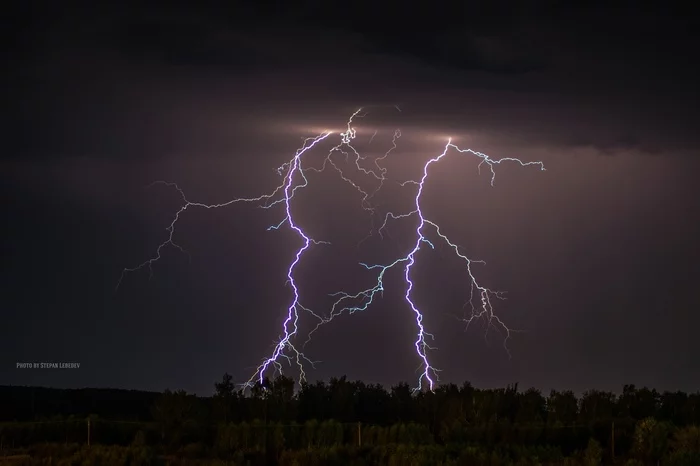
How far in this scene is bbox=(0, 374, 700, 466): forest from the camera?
2373 cm

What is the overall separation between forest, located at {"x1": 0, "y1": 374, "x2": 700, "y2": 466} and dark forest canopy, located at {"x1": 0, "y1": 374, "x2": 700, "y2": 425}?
46 millimetres

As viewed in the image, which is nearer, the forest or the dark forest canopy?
the forest

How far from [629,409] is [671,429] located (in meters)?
8.83

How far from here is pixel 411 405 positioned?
124 ft

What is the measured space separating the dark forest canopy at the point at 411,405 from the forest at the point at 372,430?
0.15 feet

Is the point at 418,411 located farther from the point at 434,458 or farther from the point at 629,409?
the point at 434,458

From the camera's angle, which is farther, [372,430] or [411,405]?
[411,405]

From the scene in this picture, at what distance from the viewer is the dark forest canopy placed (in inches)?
1312

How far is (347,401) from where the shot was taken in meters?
38.1

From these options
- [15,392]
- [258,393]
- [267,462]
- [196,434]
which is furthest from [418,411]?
[15,392]

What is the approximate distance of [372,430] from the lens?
1088 inches

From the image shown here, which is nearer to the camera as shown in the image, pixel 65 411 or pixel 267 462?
pixel 267 462

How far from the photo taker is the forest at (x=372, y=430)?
2373cm

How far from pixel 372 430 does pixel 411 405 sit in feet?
33.8
